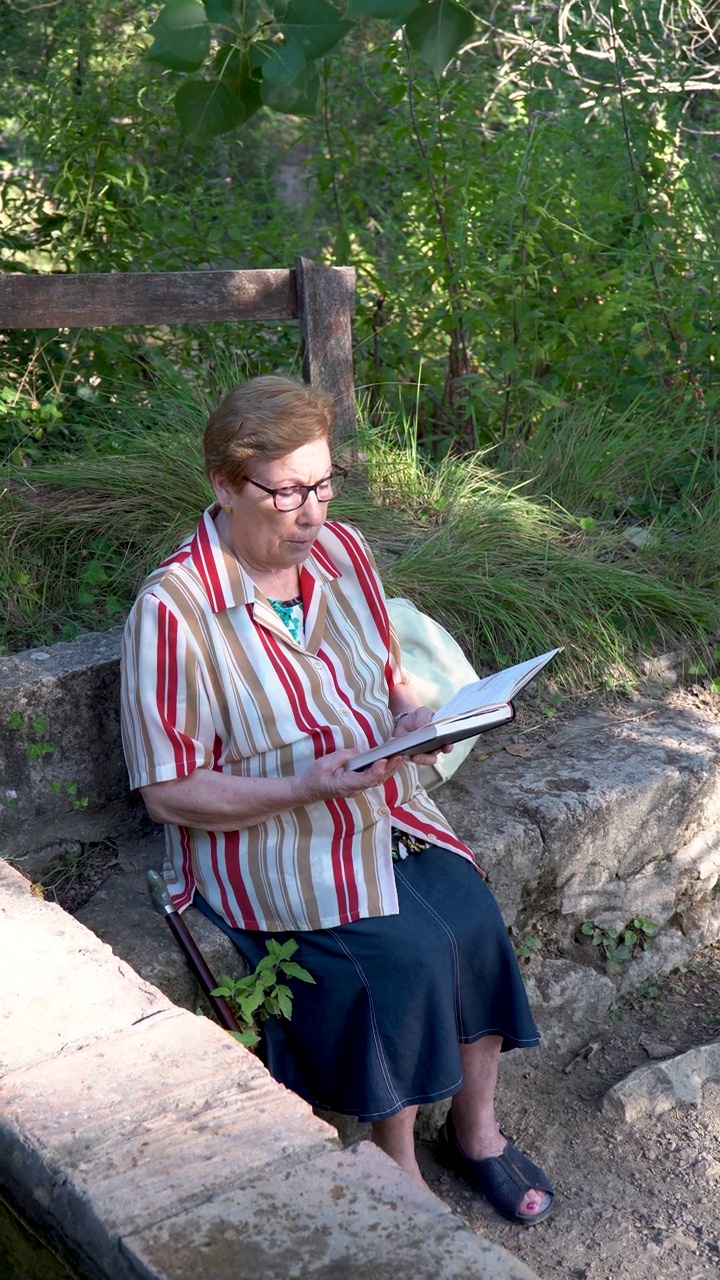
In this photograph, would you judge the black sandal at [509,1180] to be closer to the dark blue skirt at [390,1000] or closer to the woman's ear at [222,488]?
the dark blue skirt at [390,1000]

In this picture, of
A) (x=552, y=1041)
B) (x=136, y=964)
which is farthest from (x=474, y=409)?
(x=136, y=964)

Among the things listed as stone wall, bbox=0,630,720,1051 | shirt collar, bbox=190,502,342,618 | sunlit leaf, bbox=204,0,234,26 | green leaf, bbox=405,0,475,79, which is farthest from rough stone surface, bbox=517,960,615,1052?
sunlit leaf, bbox=204,0,234,26

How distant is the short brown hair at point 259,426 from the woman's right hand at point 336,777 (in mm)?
630

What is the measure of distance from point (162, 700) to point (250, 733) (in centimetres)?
20

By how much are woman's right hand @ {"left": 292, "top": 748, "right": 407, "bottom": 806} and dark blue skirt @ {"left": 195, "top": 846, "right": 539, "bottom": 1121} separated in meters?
0.30

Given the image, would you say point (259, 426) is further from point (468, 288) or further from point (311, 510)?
point (468, 288)

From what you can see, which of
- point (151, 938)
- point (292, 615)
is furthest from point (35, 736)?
point (292, 615)

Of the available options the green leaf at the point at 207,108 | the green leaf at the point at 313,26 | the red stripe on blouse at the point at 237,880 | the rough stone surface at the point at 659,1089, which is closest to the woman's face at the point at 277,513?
the red stripe on blouse at the point at 237,880

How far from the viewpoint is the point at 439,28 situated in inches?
107

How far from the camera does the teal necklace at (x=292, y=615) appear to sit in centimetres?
267

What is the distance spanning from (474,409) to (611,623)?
1.44m

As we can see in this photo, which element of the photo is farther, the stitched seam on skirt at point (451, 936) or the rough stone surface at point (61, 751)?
the rough stone surface at point (61, 751)

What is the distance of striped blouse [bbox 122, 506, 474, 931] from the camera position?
2.43m

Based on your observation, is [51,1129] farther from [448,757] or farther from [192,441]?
[192,441]
